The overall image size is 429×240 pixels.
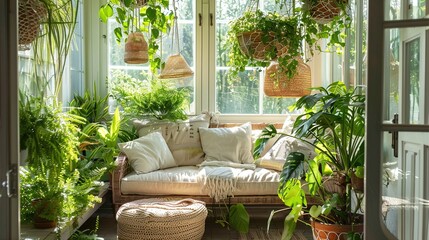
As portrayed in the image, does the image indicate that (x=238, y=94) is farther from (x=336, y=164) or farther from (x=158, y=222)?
(x=336, y=164)

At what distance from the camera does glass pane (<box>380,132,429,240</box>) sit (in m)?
1.61

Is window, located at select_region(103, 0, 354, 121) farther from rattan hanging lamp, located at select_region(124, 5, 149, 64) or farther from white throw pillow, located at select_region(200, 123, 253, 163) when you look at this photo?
rattan hanging lamp, located at select_region(124, 5, 149, 64)

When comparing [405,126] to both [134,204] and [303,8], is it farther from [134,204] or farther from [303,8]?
[134,204]

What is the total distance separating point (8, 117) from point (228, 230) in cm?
263

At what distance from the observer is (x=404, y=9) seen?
1.54 meters

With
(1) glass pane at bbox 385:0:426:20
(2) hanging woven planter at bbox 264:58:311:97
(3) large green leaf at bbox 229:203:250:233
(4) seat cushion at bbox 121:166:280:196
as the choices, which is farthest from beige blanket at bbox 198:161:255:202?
(1) glass pane at bbox 385:0:426:20

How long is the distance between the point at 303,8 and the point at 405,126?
4.84 ft

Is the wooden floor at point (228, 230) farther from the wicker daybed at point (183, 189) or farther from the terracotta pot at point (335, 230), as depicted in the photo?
the terracotta pot at point (335, 230)

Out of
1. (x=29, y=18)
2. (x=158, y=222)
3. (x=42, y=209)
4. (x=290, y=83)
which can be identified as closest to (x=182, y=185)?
(x=158, y=222)

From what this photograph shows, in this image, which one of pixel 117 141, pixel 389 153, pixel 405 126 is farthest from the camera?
pixel 117 141

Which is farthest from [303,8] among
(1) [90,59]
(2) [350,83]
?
(1) [90,59]

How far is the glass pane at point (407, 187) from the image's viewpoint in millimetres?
1607

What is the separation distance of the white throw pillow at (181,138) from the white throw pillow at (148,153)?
0.36 ft

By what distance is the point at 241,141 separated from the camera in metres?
4.21
